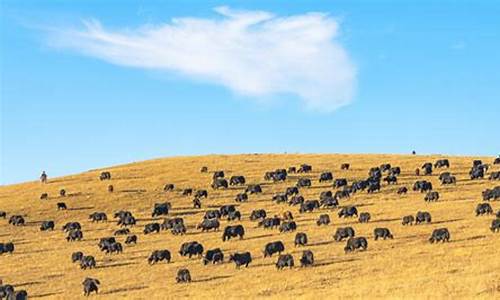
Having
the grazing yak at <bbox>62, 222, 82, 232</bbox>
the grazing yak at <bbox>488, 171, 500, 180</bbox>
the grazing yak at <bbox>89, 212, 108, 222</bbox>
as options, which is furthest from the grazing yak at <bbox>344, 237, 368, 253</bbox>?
the grazing yak at <bbox>488, 171, 500, 180</bbox>

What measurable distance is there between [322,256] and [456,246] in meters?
7.23

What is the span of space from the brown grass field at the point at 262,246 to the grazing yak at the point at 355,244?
1.21 feet

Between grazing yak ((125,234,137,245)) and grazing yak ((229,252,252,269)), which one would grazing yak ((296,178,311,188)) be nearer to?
grazing yak ((125,234,137,245))

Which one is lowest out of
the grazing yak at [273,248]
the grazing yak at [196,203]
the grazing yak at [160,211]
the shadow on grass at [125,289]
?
the shadow on grass at [125,289]

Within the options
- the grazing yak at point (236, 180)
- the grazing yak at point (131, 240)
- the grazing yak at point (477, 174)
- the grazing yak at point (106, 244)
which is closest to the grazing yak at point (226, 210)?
the grazing yak at point (131, 240)

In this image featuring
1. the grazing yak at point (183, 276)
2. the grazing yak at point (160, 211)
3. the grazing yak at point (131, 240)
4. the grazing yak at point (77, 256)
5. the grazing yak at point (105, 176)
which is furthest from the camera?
the grazing yak at point (105, 176)

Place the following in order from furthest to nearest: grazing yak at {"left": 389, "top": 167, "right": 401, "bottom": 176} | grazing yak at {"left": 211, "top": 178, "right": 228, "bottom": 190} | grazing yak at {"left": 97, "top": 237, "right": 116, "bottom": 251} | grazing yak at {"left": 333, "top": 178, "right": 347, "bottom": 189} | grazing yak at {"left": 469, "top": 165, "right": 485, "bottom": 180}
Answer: grazing yak at {"left": 389, "top": 167, "right": 401, "bottom": 176}
grazing yak at {"left": 211, "top": 178, "right": 228, "bottom": 190}
grazing yak at {"left": 469, "top": 165, "right": 485, "bottom": 180}
grazing yak at {"left": 333, "top": 178, "right": 347, "bottom": 189}
grazing yak at {"left": 97, "top": 237, "right": 116, "bottom": 251}

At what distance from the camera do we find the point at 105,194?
269 ft

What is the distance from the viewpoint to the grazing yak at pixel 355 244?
46.0m

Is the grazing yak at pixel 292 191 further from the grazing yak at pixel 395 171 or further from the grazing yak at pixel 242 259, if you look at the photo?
the grazing yak at pixel 242 259

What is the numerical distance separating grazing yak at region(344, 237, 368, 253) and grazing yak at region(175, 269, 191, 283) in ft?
32.1

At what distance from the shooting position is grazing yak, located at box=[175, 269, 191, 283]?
135ft

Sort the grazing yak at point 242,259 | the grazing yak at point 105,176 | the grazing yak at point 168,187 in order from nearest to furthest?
the grazing yak at point 242,259
the grazing yak at point 168,187
the grazing yak at point 105,176

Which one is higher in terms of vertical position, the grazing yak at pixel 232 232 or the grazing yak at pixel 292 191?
the grazing yak at pixel 292 191
